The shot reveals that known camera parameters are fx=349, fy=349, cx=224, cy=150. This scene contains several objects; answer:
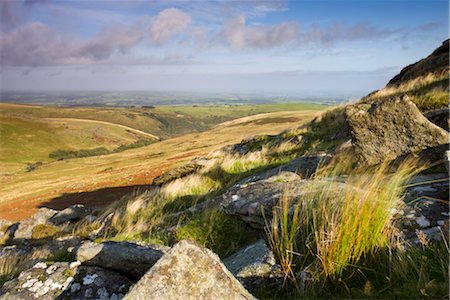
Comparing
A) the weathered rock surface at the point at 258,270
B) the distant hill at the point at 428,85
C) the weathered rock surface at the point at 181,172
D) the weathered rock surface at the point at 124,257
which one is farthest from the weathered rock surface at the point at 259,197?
the weathered rock surface at the point at 181,172

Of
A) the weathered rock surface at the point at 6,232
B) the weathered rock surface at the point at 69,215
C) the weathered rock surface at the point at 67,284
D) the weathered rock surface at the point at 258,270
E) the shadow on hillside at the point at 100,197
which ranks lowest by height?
the shadow on hillside at the point at 100,197

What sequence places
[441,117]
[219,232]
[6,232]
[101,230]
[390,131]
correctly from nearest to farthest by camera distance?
[219,232], [390,131], [441,117], [101,230], [6,232]

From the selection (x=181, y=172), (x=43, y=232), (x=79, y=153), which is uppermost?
(x=181, y=172)

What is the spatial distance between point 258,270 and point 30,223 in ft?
53.3

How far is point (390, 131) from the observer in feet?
25.1

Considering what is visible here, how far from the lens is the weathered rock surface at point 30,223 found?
614 inches

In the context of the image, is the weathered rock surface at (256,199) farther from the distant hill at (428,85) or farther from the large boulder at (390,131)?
the distant hill at (428,85)

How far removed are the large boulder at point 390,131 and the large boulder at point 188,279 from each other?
5.58 metres

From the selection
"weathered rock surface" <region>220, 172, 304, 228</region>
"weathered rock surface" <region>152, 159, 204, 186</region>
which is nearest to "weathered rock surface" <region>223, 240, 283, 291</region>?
"weathered rock surface" <region>220, 172, 304, 228</region>

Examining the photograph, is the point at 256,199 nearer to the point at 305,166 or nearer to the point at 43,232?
the point at 305,166

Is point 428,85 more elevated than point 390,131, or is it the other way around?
point 428,85

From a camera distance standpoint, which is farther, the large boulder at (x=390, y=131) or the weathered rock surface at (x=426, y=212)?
the large boulder at (x=390, y=131)

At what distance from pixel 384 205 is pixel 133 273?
11.3 ft

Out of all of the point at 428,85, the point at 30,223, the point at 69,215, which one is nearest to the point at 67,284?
the point at 30,223
